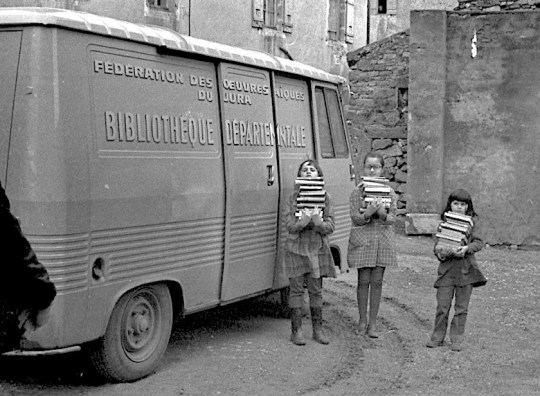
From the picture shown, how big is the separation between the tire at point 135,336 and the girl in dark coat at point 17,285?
2966 mm

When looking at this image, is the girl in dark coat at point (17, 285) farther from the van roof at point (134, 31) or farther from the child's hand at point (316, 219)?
the child's hand at point (316, 219)

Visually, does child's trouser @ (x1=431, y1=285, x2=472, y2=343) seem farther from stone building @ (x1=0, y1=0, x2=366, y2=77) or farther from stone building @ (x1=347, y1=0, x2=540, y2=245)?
stone building @ (x1=0, y1=0, x2=366, y2=77)

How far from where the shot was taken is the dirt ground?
6.62 meters

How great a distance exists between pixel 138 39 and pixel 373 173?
2.72m

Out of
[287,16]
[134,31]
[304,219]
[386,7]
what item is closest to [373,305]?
[304,219]

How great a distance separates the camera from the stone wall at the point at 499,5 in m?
16.8

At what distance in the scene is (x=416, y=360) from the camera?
7.68m

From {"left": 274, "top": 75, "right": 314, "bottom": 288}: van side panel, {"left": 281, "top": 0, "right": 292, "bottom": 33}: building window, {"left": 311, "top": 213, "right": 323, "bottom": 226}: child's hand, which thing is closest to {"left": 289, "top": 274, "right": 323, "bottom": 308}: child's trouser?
{"left": 274, "top": 75, "right": 314, "bottom": 288}: van side panel

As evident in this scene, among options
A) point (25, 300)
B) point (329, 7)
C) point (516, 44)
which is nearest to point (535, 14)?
point (516, 44)

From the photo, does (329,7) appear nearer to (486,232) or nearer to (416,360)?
(486,232)

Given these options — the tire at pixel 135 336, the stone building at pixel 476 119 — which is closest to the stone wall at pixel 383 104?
the stone building at pixel 476 119

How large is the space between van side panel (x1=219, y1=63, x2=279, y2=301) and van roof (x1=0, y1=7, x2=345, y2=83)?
0.12 m

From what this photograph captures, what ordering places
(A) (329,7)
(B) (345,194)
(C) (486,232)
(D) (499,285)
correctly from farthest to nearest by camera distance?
(A) (329,7), (C) (486,232), (D) (499,285), (B) (345,194)

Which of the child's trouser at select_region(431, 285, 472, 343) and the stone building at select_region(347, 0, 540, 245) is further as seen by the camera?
the stone building at select_region(347, 0, 540, 245)
